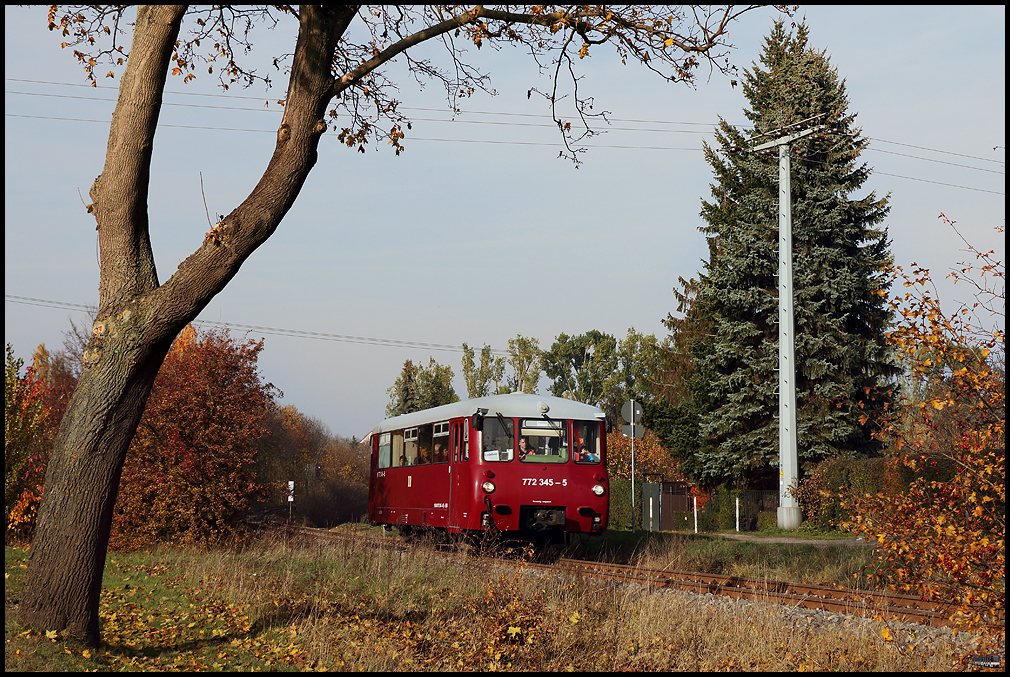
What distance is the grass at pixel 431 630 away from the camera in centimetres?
764

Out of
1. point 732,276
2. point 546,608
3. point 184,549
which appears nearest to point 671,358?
point 732,276

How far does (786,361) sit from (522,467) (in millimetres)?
12965

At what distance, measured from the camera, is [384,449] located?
22984mm

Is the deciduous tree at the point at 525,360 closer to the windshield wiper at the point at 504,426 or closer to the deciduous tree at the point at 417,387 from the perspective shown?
the deciduous tree at the point at 417,387

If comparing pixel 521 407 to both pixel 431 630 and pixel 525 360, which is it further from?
pixel 525 360

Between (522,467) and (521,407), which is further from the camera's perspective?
(521,407)

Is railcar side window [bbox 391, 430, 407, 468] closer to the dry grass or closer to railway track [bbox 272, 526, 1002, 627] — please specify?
railway track [bbox 272, 526, 1002, 627]

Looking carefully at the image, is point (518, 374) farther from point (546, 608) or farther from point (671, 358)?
point (546, 608)

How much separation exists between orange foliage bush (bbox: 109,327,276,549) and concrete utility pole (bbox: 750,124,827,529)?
50.5 ft

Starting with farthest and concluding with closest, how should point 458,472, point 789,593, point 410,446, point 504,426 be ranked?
point 410,446 → point 458,472 → point 504,426 → point 789,593

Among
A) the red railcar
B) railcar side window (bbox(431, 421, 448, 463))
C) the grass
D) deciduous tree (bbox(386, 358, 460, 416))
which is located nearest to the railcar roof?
the red railcar

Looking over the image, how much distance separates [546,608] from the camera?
8.91 meters

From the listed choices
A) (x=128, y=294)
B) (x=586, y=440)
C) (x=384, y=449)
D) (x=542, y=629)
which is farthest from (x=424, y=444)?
(x=128, y=294)

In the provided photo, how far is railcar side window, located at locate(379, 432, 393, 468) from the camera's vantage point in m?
22.4
